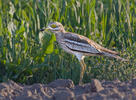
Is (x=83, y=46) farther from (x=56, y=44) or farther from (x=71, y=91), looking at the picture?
(x=71, y=91)

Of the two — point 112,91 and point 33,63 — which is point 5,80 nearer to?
point 33,63

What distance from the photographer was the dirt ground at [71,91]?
4.30m

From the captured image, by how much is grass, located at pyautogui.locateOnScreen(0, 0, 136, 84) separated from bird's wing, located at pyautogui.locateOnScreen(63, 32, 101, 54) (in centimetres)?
31

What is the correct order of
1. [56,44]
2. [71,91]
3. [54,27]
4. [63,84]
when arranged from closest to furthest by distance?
1. [71,91]
2. [63,84]
3. [54,27]
4. [56,44]

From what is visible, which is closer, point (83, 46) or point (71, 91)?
point (71, 91)

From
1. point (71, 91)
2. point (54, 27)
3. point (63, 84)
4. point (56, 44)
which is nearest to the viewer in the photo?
point (71, 91)

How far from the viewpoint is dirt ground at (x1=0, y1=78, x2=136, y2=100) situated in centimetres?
430

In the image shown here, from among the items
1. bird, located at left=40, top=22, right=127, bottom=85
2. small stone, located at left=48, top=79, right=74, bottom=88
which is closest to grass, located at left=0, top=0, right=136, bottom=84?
bird, located at left=40, top=22, right=127, bottom=85

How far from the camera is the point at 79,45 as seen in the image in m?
6.36

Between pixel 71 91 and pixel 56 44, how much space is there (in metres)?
2.39

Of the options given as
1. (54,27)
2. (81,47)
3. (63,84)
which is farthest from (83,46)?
(63,84)

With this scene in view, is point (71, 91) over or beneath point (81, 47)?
beneath

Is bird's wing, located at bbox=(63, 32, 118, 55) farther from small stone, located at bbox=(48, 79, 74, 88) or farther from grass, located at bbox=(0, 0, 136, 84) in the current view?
small stone, located at bbox=(48, 79, 74, 88)

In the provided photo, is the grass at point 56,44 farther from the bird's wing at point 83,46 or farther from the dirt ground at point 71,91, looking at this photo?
the dirt ground at point 71,91
